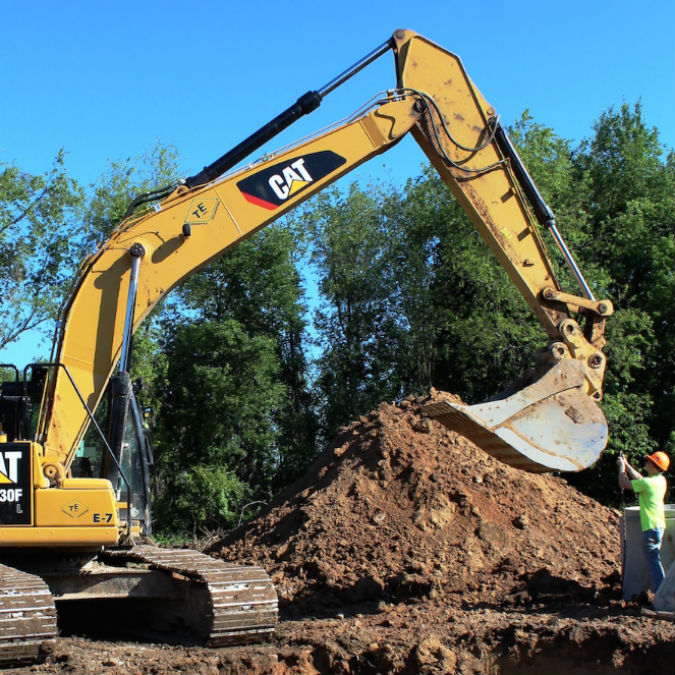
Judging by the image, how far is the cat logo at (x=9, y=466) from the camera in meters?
6.75

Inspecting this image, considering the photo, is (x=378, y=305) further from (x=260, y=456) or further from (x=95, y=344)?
(x=95, y=344)

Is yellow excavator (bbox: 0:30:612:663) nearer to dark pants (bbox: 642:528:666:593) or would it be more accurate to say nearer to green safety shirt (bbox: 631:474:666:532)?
green safety shirt (bbox: 631:474:666:532)

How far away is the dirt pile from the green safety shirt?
1.41 m

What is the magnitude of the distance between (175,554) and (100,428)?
5.20 feet

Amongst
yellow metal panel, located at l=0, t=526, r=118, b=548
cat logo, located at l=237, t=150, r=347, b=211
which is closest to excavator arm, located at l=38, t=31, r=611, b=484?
cat logo, located at l=237, t=150, r=347, b=211

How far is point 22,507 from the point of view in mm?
6824

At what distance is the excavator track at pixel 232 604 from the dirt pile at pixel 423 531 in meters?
2.48

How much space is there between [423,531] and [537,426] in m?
3.08

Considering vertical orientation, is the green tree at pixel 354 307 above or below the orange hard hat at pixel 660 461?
above

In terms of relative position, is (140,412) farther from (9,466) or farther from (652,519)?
(652,519)

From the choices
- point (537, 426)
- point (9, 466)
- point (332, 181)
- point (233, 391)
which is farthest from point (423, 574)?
point (233, 391)

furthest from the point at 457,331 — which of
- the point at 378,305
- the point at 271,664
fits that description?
the point at 271,664

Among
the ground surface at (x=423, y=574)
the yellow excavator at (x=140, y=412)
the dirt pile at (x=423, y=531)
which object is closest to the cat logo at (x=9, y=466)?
the yellow excavator at (x=140, y=412)

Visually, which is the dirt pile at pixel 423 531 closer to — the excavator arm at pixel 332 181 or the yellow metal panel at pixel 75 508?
the excavator arm at pixel 332 181
